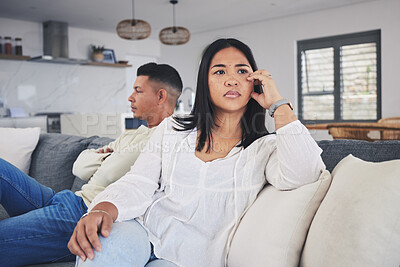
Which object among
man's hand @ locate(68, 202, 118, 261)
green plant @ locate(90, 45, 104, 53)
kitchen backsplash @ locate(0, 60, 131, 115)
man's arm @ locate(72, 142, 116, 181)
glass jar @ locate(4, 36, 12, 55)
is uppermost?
green plant @ locate(90, 45, 104, 53)

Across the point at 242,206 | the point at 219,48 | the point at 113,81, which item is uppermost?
the point at 113,81

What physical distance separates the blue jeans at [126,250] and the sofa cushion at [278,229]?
0.24m

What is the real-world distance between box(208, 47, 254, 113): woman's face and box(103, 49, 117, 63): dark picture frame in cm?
651

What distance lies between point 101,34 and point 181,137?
6854 millimetres

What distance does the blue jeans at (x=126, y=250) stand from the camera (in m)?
1.04

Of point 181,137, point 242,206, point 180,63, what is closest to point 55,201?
point 181,137

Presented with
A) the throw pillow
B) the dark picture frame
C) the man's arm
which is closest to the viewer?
the man's arm

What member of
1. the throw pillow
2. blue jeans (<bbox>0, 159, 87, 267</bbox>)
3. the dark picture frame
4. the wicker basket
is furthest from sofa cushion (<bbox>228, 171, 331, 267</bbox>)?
the dark picture frame

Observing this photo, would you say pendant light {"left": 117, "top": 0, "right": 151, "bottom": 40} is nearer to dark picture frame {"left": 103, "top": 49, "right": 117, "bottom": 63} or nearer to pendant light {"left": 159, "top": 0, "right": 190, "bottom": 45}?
pendant light {"left": 159, "top": 0, "right": 190, "bottom": 45}

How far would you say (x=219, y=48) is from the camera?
146 centimetres

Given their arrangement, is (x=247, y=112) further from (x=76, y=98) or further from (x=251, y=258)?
(x=76, y=98)

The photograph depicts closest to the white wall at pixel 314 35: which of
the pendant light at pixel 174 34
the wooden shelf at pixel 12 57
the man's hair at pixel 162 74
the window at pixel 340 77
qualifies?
the window at pixel 340 77

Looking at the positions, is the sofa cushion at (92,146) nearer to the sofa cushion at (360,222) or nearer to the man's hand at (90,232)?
the man's hand at (90,232)

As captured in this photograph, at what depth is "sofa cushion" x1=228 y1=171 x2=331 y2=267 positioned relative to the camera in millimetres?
1076
